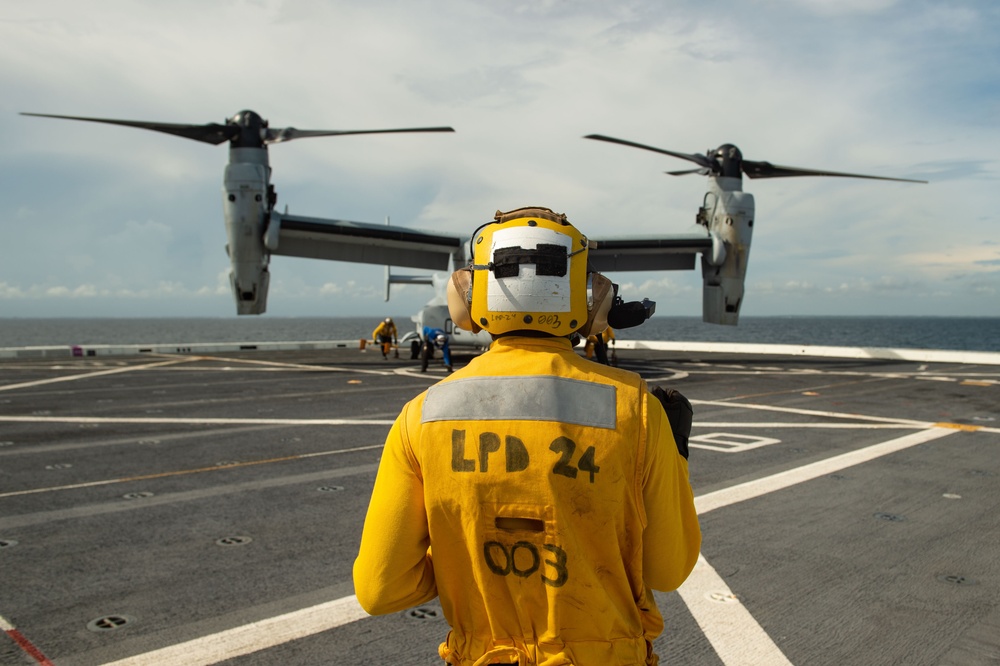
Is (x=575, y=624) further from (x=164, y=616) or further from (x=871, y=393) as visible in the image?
(x=871, y=393)

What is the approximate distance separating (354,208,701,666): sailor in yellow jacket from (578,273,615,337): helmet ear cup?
75mm

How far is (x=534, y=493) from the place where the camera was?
1.77 metres

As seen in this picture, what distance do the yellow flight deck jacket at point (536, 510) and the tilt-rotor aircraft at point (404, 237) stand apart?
18.7 metres

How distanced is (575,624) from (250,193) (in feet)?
72.1

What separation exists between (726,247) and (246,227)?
641 inches

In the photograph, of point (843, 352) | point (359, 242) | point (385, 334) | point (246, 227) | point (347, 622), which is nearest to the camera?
point (347, 622)

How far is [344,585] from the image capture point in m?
4.64

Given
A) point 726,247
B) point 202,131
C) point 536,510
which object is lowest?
point 536,510

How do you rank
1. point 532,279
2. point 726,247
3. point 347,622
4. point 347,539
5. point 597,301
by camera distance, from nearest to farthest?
1. point 532,279
2. point 597,301
3. point 347,622
4. point 347,539
5. point 726,247

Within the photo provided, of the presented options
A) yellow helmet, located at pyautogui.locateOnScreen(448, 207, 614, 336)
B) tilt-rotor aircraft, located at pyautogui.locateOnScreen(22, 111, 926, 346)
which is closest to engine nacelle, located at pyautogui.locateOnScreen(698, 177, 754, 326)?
tilt-rotor aircraft, located at pyautogui.locateOnScreen(22, 111, 926, 346)

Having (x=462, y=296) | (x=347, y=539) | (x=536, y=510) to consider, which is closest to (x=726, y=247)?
(x=347, y=539)

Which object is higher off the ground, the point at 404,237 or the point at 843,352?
the point at 404,237

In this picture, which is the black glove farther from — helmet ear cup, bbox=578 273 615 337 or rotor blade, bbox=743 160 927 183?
rotor blade, bbox=743 160 927 183

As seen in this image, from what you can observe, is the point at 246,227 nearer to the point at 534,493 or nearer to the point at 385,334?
the point at 385,334
